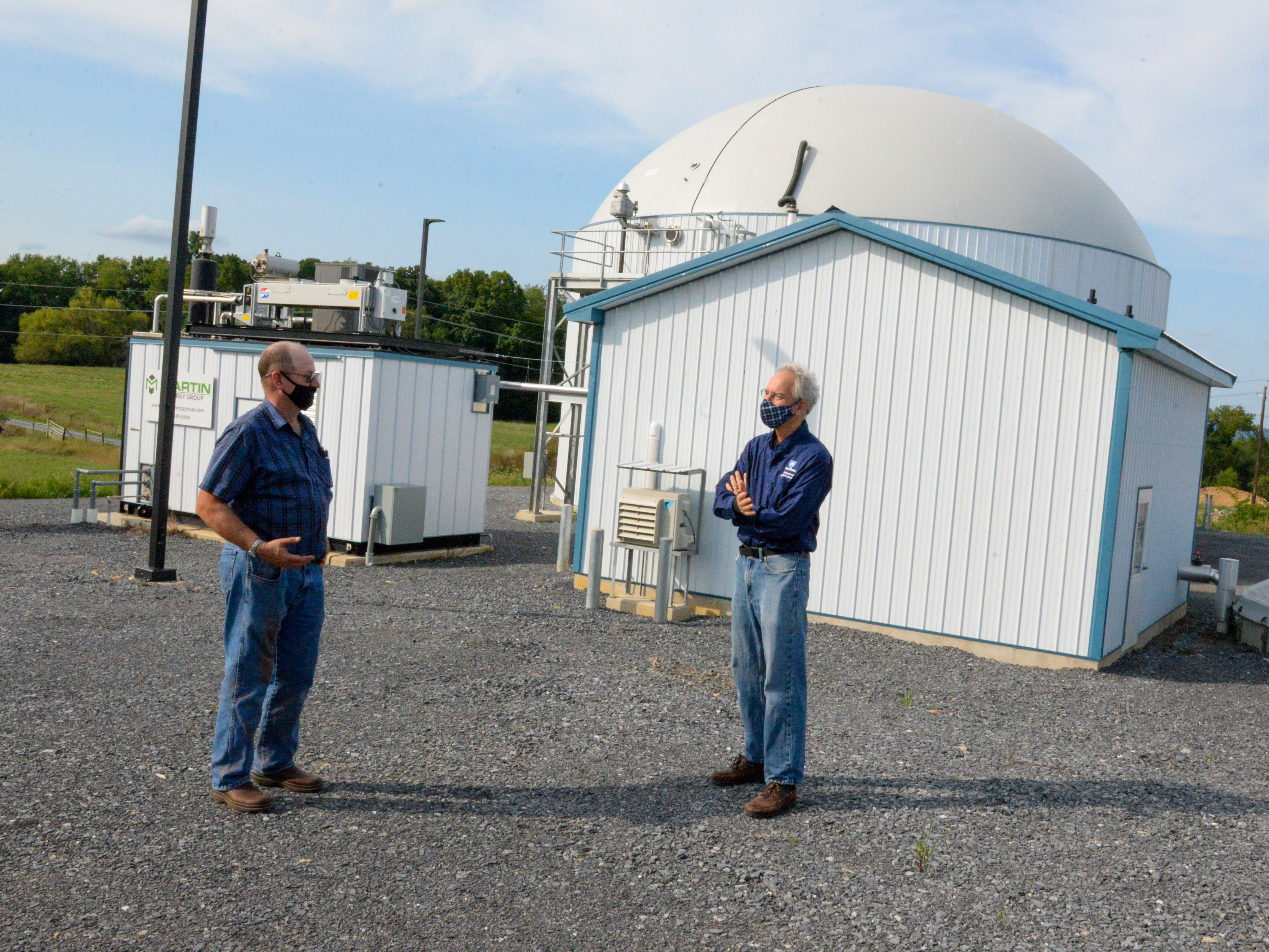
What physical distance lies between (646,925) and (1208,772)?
4162 mm

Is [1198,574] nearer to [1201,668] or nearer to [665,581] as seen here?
[1201,668]

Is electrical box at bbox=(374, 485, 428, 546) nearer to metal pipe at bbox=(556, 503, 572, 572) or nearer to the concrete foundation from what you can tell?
metal pipe at bbox=(556, 503, 572, 572)

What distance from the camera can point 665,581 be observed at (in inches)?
392

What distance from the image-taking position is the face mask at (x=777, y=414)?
16.3 ft

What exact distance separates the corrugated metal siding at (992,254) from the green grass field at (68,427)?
29.7ft

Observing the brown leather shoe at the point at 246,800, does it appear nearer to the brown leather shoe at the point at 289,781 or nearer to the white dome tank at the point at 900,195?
the brown leather shoe at the point at 289,781

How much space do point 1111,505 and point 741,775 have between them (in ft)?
16.3

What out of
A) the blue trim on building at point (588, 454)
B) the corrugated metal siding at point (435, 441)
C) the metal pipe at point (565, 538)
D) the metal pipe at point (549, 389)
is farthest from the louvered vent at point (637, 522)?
the metal pipe at point (549, 389)

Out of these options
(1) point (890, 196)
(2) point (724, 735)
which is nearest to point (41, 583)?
(2) point (724, 735)

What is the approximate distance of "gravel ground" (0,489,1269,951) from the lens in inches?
152

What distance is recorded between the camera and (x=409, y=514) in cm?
1245

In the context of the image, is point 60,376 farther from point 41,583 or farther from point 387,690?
point 387,690

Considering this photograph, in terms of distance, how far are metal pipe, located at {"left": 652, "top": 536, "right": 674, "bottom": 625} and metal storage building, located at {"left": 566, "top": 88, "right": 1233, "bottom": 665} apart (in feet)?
2.15

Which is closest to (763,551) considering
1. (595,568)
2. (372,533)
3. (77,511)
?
(595,568)
